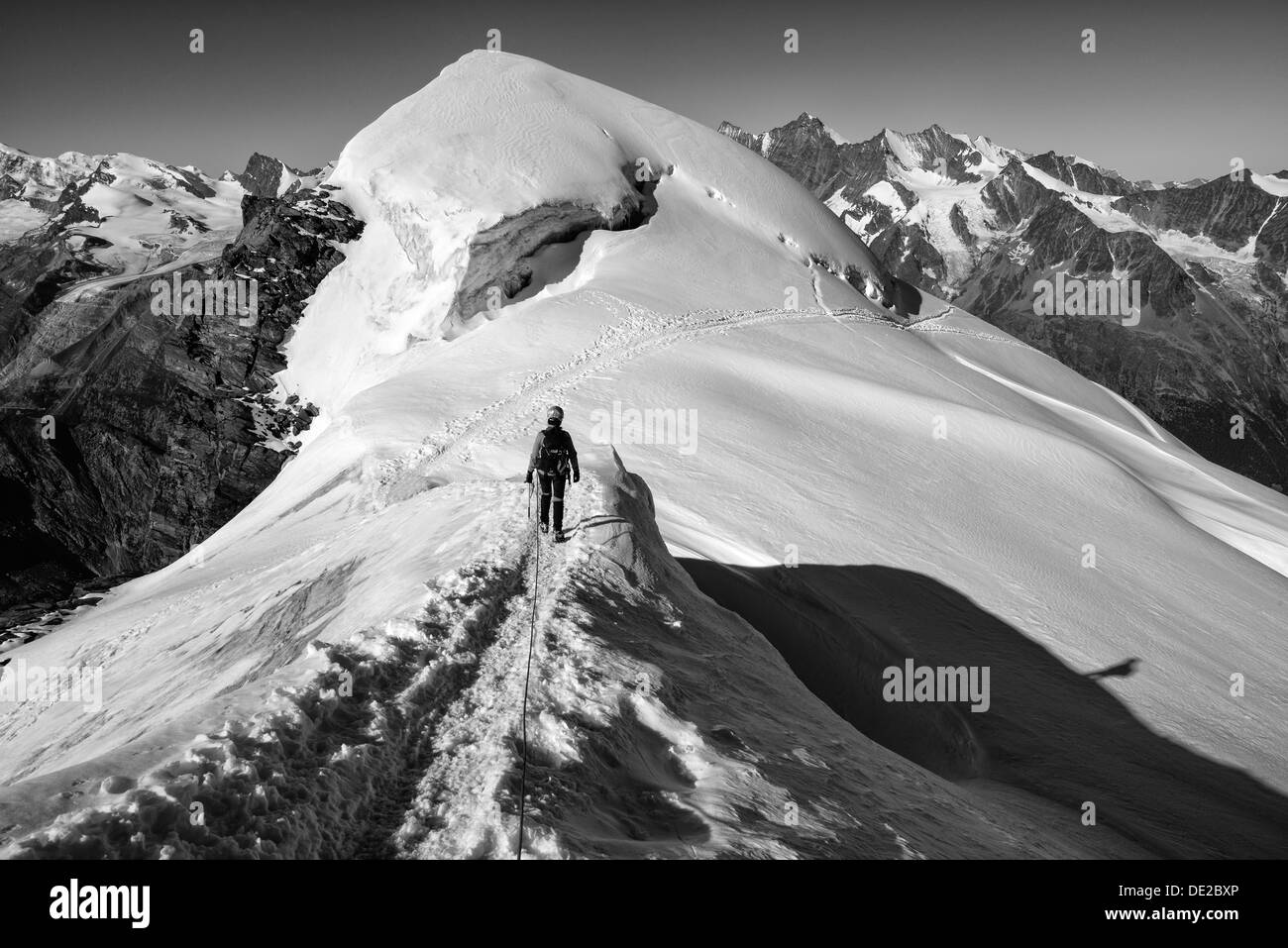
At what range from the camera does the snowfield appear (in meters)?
5.67

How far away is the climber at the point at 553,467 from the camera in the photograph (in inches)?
426

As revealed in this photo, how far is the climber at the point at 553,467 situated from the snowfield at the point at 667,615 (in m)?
0.51

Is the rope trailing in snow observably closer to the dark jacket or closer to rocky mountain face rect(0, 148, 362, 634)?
the dark jacket

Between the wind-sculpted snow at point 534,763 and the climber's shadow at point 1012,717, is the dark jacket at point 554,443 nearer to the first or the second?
the wind-sculpted snow at point 534,763

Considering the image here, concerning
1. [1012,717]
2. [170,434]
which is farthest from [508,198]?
[1012,717]

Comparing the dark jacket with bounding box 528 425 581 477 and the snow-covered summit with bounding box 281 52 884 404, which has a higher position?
the snow-covered summit with bounding box 281 52 884 404

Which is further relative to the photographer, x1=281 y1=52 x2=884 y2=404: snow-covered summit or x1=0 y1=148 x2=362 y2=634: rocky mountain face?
x1=0 y1=148 x2=362 y2=634: rocky mountain face

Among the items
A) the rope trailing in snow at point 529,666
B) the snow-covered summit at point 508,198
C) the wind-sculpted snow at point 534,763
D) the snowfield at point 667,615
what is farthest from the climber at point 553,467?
the snow-covered summit at point 508,198

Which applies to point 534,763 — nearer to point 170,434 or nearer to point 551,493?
point 551,493

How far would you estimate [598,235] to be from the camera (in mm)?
41594

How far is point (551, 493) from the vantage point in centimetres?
1088

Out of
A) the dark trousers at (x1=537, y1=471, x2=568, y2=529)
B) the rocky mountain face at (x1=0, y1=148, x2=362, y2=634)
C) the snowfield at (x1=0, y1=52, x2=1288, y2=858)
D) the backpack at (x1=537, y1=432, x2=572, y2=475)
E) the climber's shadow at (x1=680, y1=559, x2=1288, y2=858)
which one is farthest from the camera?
the rocky mountain face at (x1=0, y1=148, x2=362, y2=634)

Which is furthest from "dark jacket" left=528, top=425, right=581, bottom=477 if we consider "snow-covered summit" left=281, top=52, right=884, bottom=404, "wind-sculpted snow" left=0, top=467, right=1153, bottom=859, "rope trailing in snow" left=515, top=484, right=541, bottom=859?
"snow-covered summit" left=281, top=52, right=884, bottom=404
